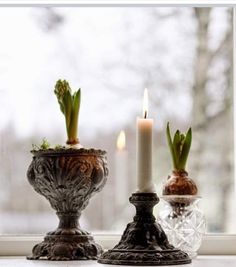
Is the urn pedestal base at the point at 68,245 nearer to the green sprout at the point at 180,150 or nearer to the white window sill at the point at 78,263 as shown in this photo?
the white window sill at the point at 78,263

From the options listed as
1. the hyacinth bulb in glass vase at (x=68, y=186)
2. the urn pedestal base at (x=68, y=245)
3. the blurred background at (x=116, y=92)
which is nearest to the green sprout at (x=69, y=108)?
the hyacinth bulb in glass vase at (x=68, y=186)

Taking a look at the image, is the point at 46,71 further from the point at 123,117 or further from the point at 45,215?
the point at 45,215

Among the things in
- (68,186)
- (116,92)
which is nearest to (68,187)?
(68,186)

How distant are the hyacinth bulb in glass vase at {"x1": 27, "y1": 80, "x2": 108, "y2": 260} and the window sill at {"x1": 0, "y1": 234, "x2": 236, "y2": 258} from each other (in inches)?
10.3

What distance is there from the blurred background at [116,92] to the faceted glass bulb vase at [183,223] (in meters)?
0.28

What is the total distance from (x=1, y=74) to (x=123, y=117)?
326 millimetres

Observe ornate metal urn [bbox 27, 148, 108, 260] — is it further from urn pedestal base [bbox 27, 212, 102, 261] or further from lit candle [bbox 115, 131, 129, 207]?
lit candle [bbox 115, 131, 129, 207]

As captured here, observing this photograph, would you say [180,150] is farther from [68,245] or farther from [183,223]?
Answer: [68,245]

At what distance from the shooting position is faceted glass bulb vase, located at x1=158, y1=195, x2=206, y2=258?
1.78 m

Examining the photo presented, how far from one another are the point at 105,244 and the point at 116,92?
387 millimetres

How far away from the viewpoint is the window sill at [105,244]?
1996 millimetres

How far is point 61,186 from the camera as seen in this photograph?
1.70 metres

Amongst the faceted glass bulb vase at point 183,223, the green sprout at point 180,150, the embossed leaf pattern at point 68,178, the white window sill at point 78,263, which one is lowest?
the white window sill at point 78,263

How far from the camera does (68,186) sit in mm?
1696
